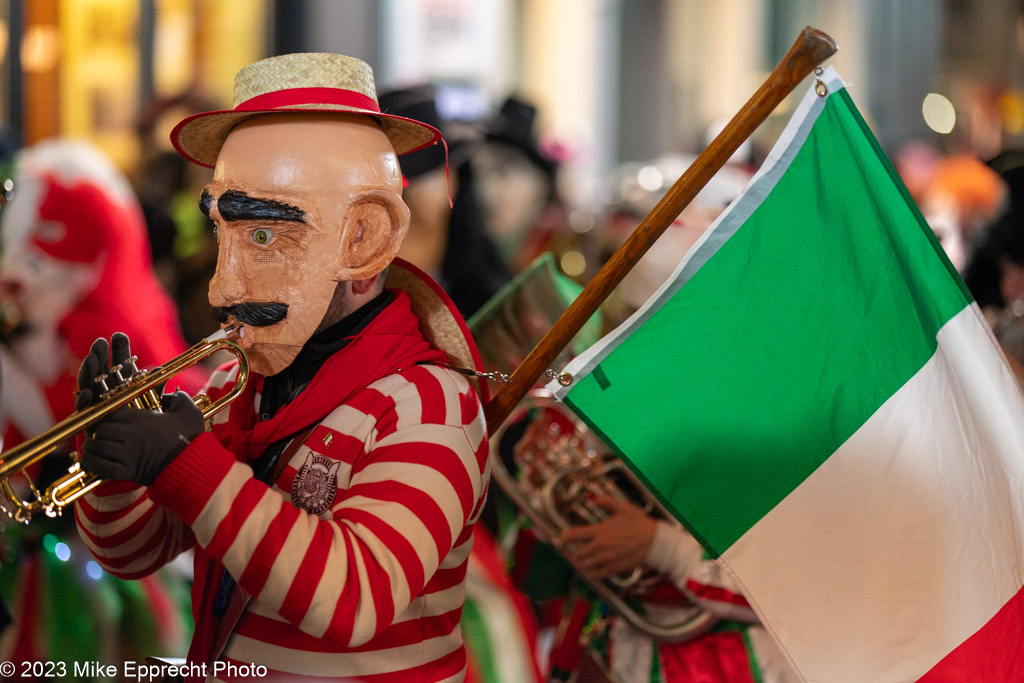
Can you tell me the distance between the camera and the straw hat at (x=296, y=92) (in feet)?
6.51

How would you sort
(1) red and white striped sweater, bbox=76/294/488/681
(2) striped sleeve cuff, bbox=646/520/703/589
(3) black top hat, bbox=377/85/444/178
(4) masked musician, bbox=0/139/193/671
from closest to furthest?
(1) red and white striped sweater, bbox=76/294/488/681, (2) striped sleeve cuff, bbox=646/520/703/589, (4) masked musician, bbox=0/139/193/671, (3) black top hat, bbox=377/85/444/178

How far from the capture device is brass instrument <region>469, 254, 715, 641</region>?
291 centimetres

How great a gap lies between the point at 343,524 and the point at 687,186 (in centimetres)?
92

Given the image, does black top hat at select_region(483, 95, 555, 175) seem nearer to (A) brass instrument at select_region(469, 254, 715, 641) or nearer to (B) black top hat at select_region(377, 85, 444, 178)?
(B) black top hat at select_region(377, 85, 444, 178)

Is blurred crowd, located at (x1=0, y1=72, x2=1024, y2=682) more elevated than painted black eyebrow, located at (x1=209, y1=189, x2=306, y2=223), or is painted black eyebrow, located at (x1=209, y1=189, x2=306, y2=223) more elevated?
painted black eyebrow, located at (x1=209, y1=189, x2=306, y2=223)

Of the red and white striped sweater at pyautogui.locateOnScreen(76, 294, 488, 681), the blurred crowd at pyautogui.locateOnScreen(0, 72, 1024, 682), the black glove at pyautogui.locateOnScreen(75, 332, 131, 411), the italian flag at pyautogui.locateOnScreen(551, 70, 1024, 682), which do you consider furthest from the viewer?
the blurred crowd at pyautogui.locateOnScreen(0, 72, 1024, 682)

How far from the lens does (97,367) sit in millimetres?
1852

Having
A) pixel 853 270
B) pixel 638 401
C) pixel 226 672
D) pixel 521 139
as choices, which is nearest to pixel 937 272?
pixel 853 270

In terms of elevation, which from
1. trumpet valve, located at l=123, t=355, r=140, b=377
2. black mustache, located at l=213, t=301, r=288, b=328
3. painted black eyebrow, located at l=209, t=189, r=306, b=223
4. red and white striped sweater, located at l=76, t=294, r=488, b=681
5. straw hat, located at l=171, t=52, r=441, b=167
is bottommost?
red and white striped sweater, located at l=76, t=294, r=488, b=681

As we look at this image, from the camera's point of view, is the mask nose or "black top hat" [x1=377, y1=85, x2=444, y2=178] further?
"black top hat" [x1=377, y1=85, x2=444, y2=178]

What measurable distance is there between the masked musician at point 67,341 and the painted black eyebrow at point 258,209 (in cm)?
188

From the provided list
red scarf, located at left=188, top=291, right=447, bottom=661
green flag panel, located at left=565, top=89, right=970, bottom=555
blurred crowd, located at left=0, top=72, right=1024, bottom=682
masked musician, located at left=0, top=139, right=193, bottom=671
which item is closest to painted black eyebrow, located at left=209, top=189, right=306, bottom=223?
red scarf, located at left=188, top=291, right=447, bottom=661

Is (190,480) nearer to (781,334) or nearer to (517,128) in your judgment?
(781,334)

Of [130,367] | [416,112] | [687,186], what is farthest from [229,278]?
[416,112]
